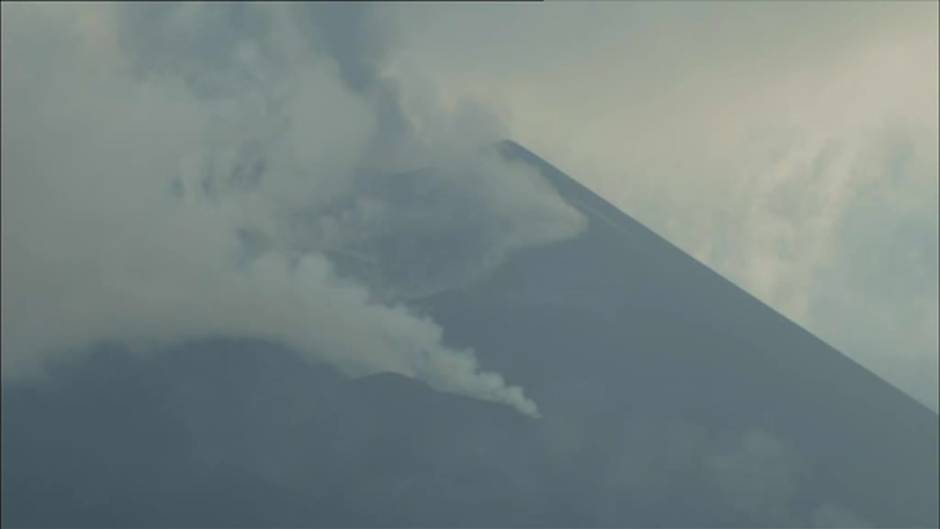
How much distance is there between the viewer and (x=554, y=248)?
233ft

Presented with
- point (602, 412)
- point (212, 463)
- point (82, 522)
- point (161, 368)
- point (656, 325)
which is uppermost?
point (656, 325)

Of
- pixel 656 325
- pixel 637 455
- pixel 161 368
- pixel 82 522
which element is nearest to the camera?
pixel 82 522

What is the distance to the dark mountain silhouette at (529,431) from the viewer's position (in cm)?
6031

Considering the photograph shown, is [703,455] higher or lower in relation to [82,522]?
higher

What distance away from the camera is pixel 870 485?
74.1 meters

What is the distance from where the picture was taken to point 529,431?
66.8 metres

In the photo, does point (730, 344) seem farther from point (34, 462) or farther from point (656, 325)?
point (34, 462)

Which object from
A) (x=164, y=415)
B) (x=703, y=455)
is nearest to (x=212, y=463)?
(x=164, y=415)

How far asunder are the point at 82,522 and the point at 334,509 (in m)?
12.1

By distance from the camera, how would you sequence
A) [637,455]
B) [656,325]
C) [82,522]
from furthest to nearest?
[656,325] → [637,455] → [82,522]

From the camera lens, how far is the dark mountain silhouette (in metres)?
60.3

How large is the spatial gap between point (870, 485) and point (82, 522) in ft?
150

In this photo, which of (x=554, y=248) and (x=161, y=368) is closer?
(x=161, y=368)

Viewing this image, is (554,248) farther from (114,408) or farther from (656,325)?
(114,408)
